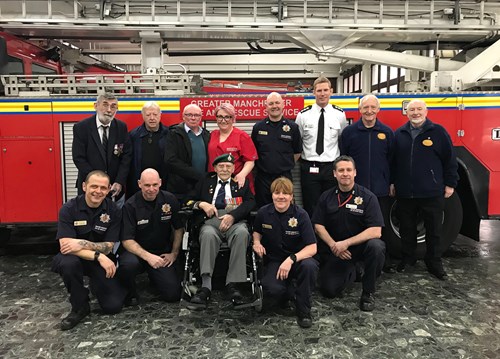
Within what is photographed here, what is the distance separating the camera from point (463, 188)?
507cm

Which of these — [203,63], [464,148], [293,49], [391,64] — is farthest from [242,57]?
[464,148]

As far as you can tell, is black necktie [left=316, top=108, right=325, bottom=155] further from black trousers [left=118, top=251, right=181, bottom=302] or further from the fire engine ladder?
black trousers [left=118, top=251, right=181, bottom=302]

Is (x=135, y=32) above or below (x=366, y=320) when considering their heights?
above

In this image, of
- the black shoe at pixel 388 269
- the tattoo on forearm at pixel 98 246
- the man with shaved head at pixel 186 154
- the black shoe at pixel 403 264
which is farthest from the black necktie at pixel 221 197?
the black shoe at pixel 403 264

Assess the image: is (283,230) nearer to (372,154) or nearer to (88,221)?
(372,154)

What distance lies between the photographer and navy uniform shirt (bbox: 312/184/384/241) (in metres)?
3.84

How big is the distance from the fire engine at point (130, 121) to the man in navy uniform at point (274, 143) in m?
0.57

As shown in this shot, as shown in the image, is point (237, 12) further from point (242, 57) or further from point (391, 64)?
point (242, 57)

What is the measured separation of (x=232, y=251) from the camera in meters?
3.66

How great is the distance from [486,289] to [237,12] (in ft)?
12.9

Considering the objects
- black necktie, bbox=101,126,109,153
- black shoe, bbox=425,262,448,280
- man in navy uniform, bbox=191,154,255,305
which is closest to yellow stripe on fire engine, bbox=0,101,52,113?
black necktie, bbox=101,126,109,153

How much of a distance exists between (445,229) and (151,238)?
10.5ft

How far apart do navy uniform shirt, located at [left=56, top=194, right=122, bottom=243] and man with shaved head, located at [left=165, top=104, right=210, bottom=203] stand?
76cm

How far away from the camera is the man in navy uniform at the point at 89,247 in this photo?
3.49 m
